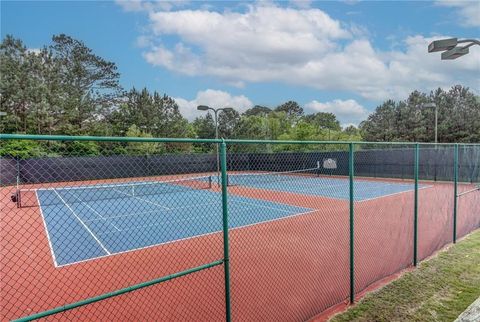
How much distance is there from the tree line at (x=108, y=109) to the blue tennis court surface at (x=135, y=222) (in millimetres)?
9416

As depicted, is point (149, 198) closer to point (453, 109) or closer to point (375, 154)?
point (375, 154)

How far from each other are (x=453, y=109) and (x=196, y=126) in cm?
3891

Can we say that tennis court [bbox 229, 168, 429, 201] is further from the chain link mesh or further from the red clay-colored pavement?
the red clay-colored pavement

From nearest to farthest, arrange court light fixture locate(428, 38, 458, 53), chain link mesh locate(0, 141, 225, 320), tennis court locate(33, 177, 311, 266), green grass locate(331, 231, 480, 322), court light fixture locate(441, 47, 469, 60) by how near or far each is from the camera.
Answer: green grass locate(331, 231, 480, 322)
chain link mesh locate(0, 141, 225, 320)
court light fixture locate(428, 38, 458, 53)
court light fixture locate(441, 47, 469, 60)
tennis court locate(33, 177, 311, 266)

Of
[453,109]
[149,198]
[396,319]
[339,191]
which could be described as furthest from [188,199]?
[453,109]

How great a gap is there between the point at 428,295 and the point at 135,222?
10.3 m

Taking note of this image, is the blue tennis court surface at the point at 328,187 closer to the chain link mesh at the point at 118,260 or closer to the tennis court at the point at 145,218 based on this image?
the tennis court at the point at 145,218

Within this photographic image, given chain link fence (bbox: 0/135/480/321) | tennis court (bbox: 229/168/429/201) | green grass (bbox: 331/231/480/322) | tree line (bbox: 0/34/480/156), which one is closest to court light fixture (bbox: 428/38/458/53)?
chain link fence (bbox: 0/135/480/321)

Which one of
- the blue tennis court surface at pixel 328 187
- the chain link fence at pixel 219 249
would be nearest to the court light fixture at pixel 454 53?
the chain link fence at pixel 219 249

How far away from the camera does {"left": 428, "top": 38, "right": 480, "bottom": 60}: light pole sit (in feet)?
19.3

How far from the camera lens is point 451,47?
5.96m

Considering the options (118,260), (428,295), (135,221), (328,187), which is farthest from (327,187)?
(428,295)

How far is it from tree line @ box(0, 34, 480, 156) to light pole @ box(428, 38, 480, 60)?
69.1ft

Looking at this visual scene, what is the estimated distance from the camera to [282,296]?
5.55m
